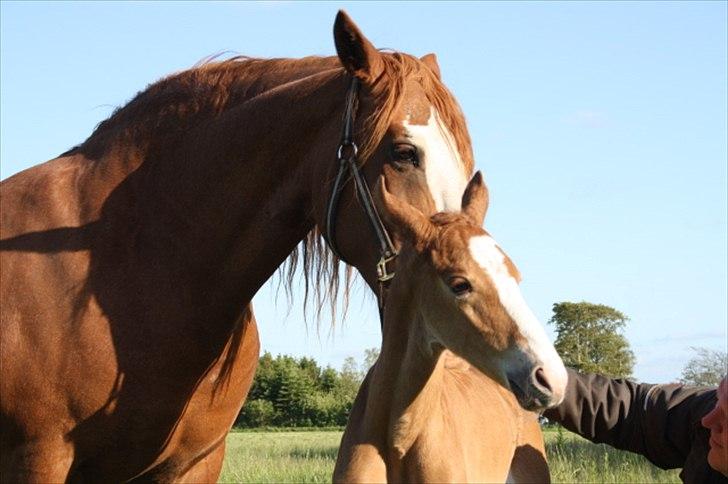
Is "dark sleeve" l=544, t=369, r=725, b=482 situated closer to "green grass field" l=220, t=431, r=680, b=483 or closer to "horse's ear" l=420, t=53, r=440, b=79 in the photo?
"horse's ear" l=420, t=53, r=440, b=79

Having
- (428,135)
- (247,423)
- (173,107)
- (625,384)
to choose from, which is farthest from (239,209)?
(247,423)

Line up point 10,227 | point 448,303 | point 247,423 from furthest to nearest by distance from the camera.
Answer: point 247,423 < point 10,227 < point 448,303

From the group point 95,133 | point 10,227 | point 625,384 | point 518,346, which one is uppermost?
point 95,133

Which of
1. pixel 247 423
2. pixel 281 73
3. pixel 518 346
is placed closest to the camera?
pixel 518 346

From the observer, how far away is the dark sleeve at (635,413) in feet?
14.0

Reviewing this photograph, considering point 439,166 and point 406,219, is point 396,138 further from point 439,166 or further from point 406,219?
point 406,219

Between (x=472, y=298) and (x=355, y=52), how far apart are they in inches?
42.3

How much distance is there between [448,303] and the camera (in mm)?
3719

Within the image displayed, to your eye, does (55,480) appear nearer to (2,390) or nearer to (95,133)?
(2,390)

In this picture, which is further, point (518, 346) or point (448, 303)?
point (448, 303)

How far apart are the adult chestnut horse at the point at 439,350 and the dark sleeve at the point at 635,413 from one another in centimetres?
45

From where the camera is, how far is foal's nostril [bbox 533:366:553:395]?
325cm

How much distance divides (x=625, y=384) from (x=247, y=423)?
1972 inches

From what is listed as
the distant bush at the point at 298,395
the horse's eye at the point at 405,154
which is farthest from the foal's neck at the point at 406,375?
the distant bush at the point at 298,395
